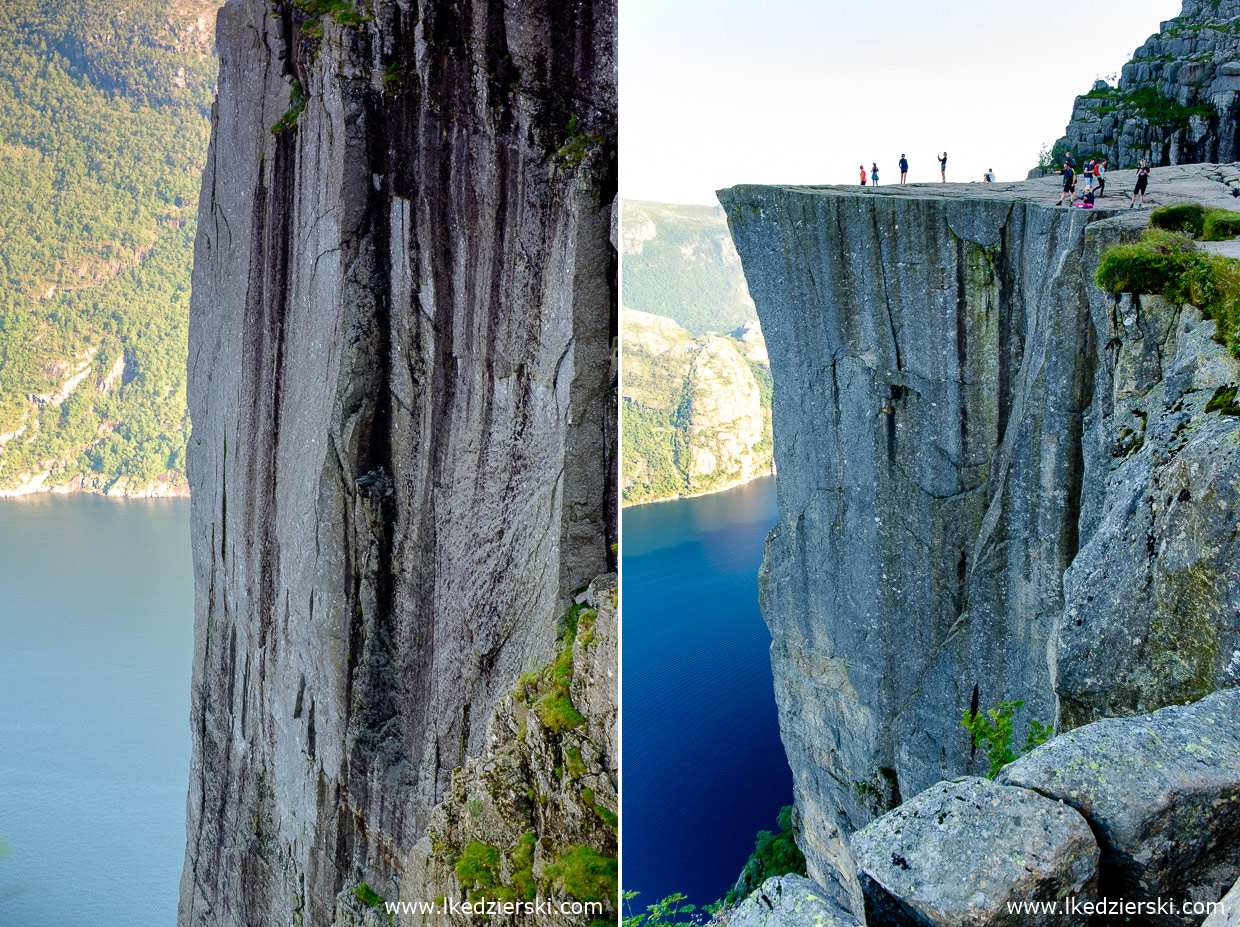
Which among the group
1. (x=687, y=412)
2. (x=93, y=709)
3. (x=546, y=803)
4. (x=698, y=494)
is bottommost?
(x=698, y=494)

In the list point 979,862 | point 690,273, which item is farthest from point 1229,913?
point 690,273

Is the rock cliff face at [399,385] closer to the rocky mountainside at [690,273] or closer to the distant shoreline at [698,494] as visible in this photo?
the distant shoreline at [698,494]

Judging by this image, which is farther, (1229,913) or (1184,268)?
(1184,268)

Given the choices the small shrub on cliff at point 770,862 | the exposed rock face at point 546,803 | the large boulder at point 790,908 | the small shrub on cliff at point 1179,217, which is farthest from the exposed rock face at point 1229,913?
the small shrub on cliff at point 770,862

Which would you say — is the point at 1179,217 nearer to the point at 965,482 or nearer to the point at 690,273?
the point at 965,482

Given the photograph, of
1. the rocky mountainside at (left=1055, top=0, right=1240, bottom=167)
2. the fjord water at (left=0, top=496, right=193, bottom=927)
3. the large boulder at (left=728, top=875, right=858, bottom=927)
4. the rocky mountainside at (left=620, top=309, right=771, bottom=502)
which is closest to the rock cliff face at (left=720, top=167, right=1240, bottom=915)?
the large boulder at (left=728, top=875, right=858, bottom=927)

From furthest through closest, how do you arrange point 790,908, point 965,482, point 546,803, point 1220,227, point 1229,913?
point 965,482, point 1220,227, point 546,803, point 790,908, point 1229,913
